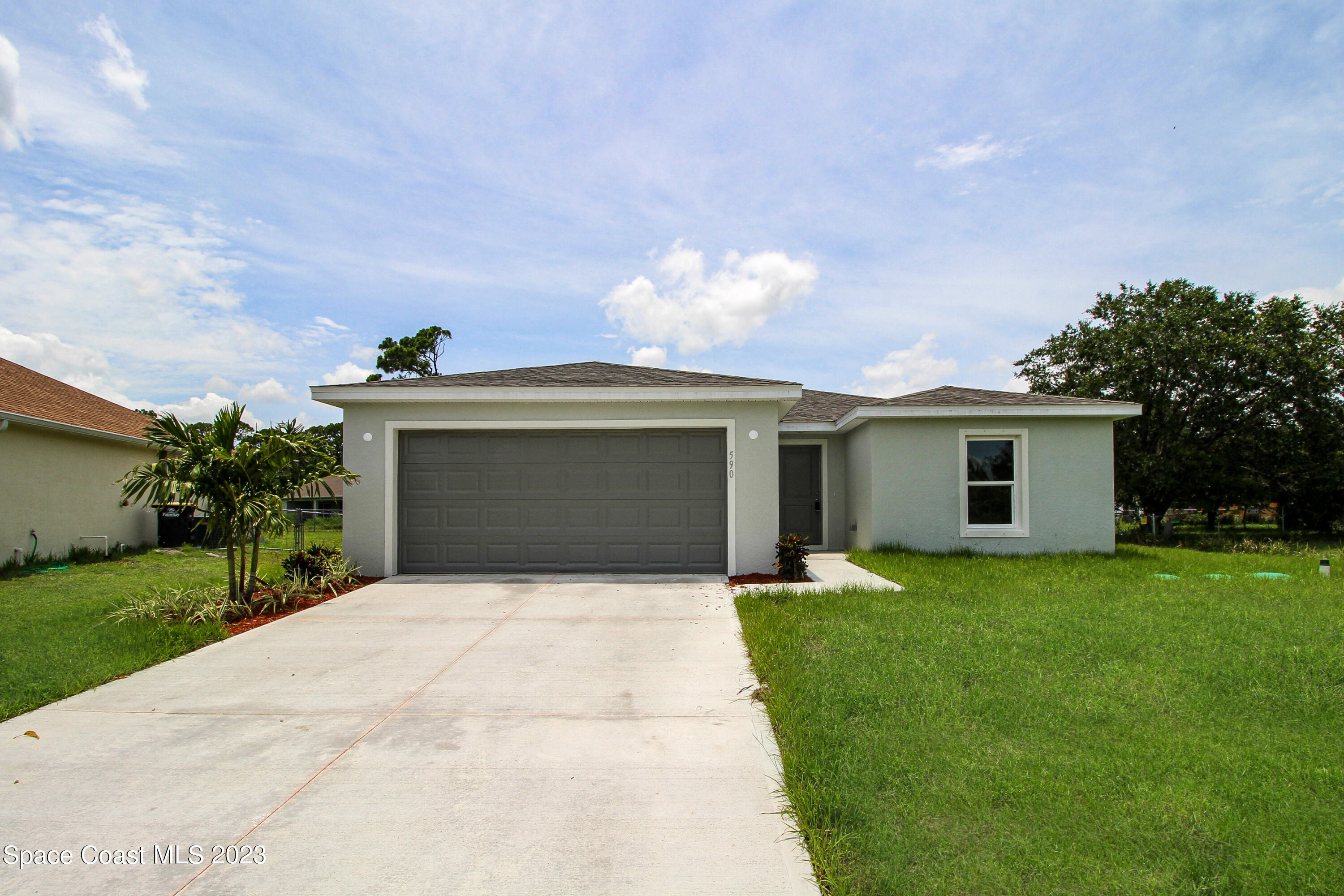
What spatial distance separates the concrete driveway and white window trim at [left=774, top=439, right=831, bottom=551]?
791 cm

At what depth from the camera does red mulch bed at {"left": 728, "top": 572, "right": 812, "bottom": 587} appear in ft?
30.1

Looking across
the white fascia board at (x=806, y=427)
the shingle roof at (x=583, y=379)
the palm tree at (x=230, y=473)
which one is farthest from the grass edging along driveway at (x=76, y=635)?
the white fascia board at (x=806, y=427)

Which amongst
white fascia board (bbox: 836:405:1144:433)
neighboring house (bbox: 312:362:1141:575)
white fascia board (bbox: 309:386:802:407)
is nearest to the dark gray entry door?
white fascia board (bbox: 836:405:1144:433)

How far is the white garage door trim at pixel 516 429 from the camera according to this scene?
32.3 ft

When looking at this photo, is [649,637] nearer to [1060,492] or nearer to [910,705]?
[910,705]

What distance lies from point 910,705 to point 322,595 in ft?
23.8

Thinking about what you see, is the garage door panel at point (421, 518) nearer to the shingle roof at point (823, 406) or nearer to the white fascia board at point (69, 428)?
the white fascia board at point (69, 428)

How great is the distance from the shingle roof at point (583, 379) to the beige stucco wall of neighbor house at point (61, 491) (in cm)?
593

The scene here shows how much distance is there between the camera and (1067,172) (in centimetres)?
1084

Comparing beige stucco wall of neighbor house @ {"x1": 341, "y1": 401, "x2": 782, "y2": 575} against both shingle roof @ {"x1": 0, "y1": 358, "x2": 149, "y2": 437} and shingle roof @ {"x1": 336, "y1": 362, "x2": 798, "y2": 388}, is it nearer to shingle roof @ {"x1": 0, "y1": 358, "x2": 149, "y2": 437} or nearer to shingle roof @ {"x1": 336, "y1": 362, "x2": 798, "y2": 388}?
shingle roof @ {"x1": 336, "y1": 362, "x2": 798, "y2": 388}

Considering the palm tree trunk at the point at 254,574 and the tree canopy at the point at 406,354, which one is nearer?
the palm tree trunk at the point at 254,574

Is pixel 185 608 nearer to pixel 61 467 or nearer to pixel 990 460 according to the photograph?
pixel 61 467

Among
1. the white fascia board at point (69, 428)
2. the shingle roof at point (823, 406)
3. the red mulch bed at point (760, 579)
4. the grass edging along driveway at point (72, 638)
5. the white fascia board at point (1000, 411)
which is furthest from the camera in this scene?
the shingle roof at point (823, 406)

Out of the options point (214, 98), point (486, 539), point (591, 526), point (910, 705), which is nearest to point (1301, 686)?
point (910, 705)
